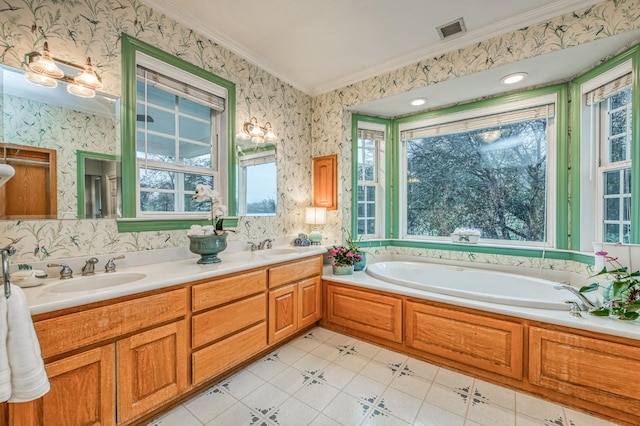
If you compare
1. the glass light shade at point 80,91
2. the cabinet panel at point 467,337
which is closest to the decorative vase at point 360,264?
the cabinet panel at point 467,337

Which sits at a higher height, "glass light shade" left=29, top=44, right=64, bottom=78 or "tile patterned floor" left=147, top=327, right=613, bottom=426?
"glass light shade" left=29, top=44, right=64, bottom=78

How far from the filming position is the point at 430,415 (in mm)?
1581

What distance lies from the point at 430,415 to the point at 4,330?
205 cm

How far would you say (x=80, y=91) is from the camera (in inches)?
65.5

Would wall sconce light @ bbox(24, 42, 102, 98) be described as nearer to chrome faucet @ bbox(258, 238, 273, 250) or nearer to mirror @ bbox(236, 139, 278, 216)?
mirror @ bbox(236, 139, 278, 216)

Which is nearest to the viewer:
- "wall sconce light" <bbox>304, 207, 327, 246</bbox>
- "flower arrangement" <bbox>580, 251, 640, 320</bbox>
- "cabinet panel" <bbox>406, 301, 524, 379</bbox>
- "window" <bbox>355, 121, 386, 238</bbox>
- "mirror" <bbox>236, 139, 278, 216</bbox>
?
"flower arrangement" <bbox>580, 251, 640, 320</bbox>

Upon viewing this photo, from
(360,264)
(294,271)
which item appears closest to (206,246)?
(294,271)

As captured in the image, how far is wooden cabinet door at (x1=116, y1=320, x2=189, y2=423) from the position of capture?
1.38m

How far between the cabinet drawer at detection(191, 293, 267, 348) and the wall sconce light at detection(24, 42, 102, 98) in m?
1.59

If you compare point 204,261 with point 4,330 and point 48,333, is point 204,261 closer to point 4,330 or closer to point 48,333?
point 48,333

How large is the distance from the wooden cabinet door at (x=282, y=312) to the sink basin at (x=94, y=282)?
98cm

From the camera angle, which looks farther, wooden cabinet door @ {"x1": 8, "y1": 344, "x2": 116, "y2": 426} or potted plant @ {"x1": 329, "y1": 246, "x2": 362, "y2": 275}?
potted plant @ {"x1": 329, "y1": 246, "x2": 362, "y2": 275}

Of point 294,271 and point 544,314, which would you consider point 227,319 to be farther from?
point 544,314

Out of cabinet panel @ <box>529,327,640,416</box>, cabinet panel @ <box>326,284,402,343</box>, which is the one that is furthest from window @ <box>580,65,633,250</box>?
cabinet panel @ <box>326,284,402,343</box>
